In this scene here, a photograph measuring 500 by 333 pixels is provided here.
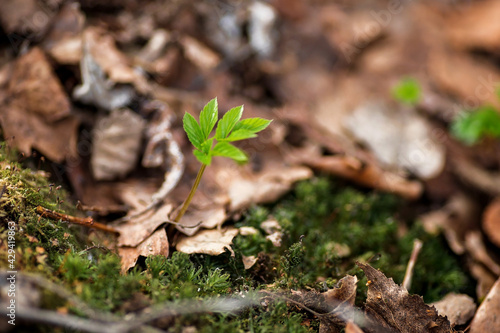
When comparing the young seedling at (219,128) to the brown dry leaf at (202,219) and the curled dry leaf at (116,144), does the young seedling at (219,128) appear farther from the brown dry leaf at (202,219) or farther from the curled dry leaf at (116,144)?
the curled dry leaf at (116,144)

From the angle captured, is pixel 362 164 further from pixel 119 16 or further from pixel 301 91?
pixel 119 16

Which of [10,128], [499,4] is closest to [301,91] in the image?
[10,128]

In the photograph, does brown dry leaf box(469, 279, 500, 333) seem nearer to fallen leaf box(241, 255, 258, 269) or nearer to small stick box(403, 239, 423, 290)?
small stick box(403, 239, 423, 290)

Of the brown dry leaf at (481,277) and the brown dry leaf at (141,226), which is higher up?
the brown dry leaf at (141,226)

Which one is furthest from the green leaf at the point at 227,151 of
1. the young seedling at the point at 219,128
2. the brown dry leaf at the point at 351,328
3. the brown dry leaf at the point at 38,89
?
the brown dry leaf at the point at 38,89

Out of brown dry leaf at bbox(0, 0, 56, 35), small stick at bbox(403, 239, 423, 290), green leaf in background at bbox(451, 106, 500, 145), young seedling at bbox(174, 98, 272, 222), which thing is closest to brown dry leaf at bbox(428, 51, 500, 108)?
green leaf in background at bbox(451, 106, 500, 145)
